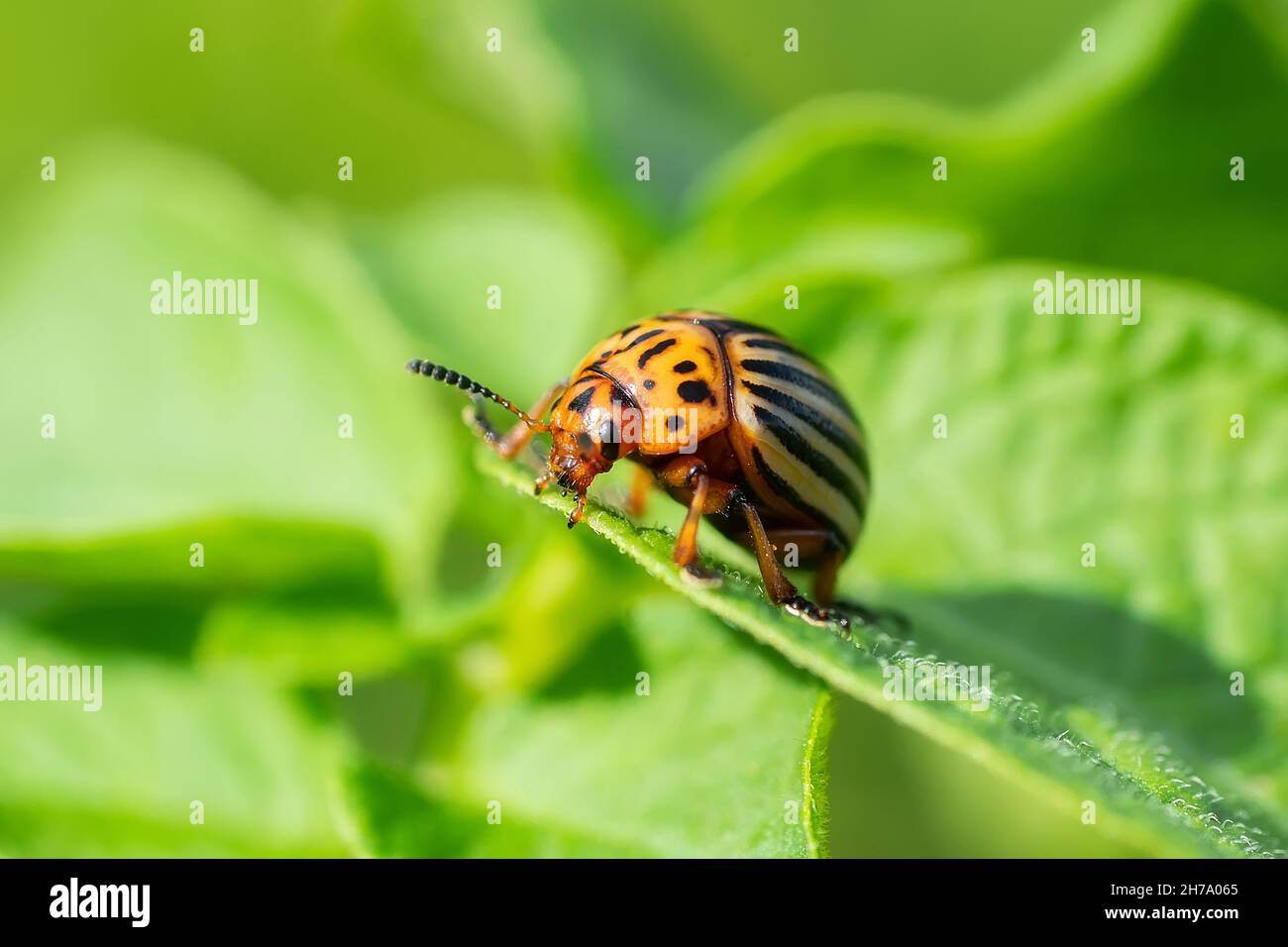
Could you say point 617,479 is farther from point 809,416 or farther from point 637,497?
point 809,416

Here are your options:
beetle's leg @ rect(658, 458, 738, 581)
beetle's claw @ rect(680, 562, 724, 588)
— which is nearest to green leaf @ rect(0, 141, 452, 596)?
beetle's leg @ rect(658, 458, 738, 581)

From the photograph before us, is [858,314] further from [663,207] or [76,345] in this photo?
[76,345]

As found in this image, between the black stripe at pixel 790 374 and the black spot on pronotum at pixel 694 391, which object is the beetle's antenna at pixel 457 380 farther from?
the black stripe at pixel 790 374

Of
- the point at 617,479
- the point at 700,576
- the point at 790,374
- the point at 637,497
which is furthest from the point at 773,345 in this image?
the point at 617,479

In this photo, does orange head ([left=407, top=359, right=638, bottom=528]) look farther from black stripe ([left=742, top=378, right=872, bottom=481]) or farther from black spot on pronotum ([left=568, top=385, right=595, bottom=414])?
black stripe ([left=742, top=378, right=872, bottom=481])

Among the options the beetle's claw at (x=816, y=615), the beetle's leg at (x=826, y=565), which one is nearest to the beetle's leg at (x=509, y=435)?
the beetle's leg at (x=826, y=565)

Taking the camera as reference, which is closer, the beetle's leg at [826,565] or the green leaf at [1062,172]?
the beetle's leg at [826,565]
